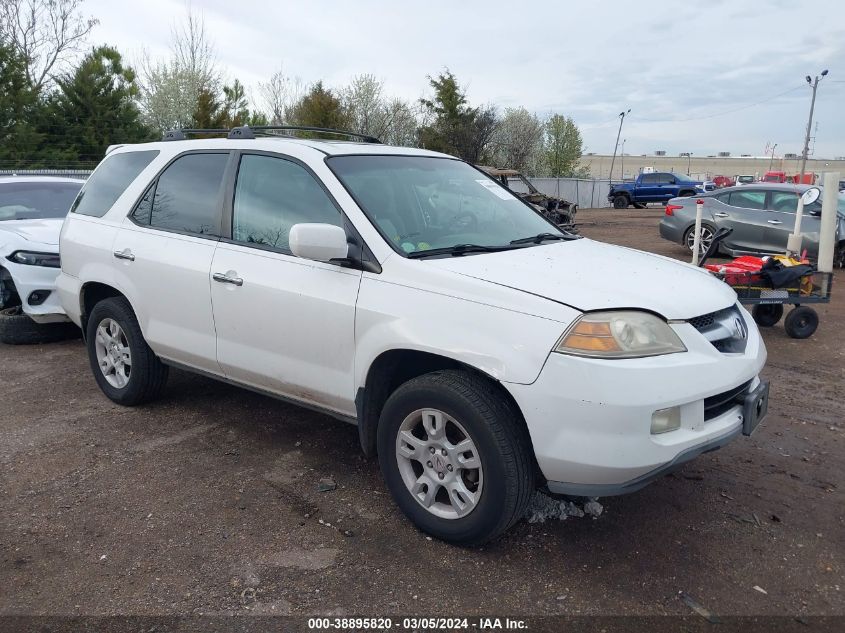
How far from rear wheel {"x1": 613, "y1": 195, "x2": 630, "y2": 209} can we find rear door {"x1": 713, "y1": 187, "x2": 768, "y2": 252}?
22.0 meters

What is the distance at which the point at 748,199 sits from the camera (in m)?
13.0

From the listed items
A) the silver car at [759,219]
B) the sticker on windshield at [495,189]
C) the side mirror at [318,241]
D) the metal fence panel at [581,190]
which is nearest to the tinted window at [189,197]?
the side mirror at [318,241]

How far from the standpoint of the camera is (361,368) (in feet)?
11.0

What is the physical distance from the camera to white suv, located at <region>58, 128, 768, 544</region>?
9.20ft

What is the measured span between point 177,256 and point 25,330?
350 cm

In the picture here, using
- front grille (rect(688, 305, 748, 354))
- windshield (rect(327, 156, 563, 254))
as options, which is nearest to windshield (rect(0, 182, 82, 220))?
windshield (rect(327, 156, 563, 254))

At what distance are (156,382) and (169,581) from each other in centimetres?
218

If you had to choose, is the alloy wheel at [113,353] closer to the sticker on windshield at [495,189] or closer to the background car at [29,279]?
the background car at [29,279]

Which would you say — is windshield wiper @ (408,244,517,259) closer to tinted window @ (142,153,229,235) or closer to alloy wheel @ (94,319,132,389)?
tinted window @ (142,153,229,235)

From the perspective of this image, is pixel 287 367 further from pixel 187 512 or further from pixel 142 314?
pixel 142 314

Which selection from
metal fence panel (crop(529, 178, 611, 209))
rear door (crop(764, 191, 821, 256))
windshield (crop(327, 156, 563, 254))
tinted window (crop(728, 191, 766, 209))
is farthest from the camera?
metal fence panel (crop(529, 178, 611, 209))

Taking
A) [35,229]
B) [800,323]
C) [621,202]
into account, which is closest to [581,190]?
[621,202]

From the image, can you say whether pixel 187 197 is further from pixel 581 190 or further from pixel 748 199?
pixel 581 190

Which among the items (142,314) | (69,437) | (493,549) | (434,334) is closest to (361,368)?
(434,334)
